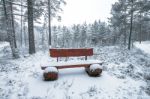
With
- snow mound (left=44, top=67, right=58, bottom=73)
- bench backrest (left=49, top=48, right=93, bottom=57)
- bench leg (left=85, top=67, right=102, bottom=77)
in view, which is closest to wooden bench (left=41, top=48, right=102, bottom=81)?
bench backrest (left=49, top=48, right=93, bottom=57)

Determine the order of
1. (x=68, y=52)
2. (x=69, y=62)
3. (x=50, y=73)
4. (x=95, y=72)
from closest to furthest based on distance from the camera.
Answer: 1. (x=50, y=73)
2. (x=95, y=72)
3. (x=69, y=62)
4. (x=68, y=52)

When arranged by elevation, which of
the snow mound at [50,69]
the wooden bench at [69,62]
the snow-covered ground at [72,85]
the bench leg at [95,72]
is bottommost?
the snow-covered ground at [72,85]

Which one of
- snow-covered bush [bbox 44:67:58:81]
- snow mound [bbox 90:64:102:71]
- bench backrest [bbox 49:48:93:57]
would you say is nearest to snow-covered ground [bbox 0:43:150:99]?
snow-covered bush [bbox 44:67:58:81]

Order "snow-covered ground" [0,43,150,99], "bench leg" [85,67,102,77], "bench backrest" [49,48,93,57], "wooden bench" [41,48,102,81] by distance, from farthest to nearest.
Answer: "bench backrest" [49,48,93,57]
"wooden bench" [41,48,102,81]
"bench leg" [85,67,102,77]
"snow-covered ground" [0,43,150,99]

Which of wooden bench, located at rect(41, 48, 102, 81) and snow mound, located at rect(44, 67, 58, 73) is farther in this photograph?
wooden bench, located at rect(41, 48, 102, 81)

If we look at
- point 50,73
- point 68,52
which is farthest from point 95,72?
Answer: point 50,73

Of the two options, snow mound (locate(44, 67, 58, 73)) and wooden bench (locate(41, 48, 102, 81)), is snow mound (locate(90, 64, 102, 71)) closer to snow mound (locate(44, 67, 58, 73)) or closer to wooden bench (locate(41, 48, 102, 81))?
wooden bench (locate(41, 48, 102, 81))

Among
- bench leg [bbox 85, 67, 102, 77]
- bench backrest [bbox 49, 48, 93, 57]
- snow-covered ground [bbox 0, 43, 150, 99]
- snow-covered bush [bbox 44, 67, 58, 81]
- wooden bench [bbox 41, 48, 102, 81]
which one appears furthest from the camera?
bench backrest [bbox 49, 48, 93, 57]

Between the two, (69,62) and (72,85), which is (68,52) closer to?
(69,62)

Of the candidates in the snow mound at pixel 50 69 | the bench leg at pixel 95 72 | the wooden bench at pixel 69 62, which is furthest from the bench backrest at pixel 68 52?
the bench leg at pixel 95 72

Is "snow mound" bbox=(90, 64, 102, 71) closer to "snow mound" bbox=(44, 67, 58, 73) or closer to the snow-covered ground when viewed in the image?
the snow-covered ground

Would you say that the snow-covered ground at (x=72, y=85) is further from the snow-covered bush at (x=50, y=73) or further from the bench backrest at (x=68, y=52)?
the bench backrest at (x=68, y=52)

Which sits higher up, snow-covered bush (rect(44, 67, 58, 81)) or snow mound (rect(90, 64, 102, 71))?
snow mound (rect(90, 64, 102, 71))

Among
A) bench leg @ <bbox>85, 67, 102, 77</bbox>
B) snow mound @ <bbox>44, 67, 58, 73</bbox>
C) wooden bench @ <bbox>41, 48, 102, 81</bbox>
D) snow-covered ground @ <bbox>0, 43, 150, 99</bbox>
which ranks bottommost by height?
snow-covered ground @ <bbox>0, 43, 150, 99</bbox>
